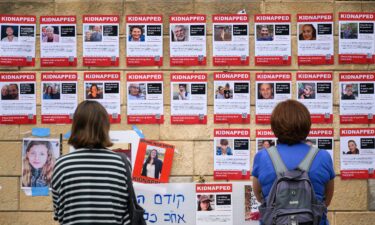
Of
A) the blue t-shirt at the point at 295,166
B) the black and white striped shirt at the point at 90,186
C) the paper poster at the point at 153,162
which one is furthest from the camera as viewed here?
the paper poster at the point at 153,162

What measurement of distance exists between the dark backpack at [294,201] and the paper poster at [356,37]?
2157mm

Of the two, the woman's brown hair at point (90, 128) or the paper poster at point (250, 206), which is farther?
the paper poster at point (250, 206)

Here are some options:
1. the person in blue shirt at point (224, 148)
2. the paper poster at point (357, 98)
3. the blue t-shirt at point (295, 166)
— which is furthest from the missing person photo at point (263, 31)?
the blue t-shirt at point (295, 166)

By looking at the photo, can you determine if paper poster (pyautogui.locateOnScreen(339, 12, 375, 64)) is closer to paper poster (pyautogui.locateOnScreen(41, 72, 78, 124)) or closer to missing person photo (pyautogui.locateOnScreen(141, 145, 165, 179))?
missing person photo (pyautogui.locateOnScreen(141, 145, 165, 179))

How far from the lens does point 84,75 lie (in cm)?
516

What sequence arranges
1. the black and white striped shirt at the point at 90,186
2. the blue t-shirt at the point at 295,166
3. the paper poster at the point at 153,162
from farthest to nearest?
the paper poster at the point at 153,162 < the blue t-shirt at the point at 295,166 < the black and white striped shirt at the point at 90,186

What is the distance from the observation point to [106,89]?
203 inches

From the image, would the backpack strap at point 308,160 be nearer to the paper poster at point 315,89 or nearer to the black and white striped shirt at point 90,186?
the black and white striped shirt at point 90,186

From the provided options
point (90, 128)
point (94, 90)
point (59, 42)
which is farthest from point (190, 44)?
point (90, 128)

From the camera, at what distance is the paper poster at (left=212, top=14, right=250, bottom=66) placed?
16.9ft

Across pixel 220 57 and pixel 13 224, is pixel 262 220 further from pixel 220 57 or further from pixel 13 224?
pixel 13 224

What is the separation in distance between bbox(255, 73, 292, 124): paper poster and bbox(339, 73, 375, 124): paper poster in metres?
0.53

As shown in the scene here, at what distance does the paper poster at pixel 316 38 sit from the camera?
516cm

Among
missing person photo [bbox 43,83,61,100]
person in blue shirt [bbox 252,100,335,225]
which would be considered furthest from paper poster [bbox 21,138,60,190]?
person in blue shirt [bbox 252,100,335,225]
